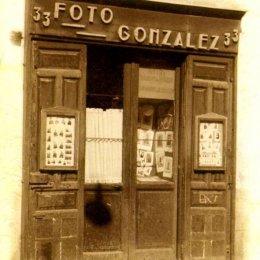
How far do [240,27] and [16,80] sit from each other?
2982 mm

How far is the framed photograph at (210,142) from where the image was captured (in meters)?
→ 6.80

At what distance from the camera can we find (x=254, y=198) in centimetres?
708

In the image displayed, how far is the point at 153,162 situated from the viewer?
23.2ft

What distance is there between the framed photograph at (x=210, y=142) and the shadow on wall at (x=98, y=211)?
4.12 ft

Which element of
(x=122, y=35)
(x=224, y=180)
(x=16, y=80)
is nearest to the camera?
(x=16, y=80)

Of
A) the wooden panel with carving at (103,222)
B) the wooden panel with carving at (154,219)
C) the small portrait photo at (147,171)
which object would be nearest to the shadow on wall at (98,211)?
the wooden panel with carving at (103,222)

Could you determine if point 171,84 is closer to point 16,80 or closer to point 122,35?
point 122,35

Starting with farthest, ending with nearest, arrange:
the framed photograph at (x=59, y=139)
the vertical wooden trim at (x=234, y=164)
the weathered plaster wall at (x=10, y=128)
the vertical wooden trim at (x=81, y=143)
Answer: the vertical wooden trim at (x=234, y=164), the vertical wooden trim at (x=81, y=143), the framed photograph at (x=59, y=139), the weathered plaster wall at (x=10, y=128)

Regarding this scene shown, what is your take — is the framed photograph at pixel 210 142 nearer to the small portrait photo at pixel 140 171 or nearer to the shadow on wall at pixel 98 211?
the small portrait photo at pixel 140 171

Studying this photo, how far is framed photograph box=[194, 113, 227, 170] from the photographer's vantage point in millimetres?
6805

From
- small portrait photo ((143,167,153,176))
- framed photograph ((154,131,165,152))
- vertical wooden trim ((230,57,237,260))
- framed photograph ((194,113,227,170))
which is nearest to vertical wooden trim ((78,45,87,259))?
small portrait photo ((143,167,153,176))

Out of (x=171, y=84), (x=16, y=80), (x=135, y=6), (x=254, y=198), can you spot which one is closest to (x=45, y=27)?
(x=16, y=80)

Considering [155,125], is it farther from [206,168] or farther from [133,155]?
[206,168]

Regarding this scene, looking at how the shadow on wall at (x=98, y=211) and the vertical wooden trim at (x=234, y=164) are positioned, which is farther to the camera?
the vertical wooden trim at (x=234, y=164)
